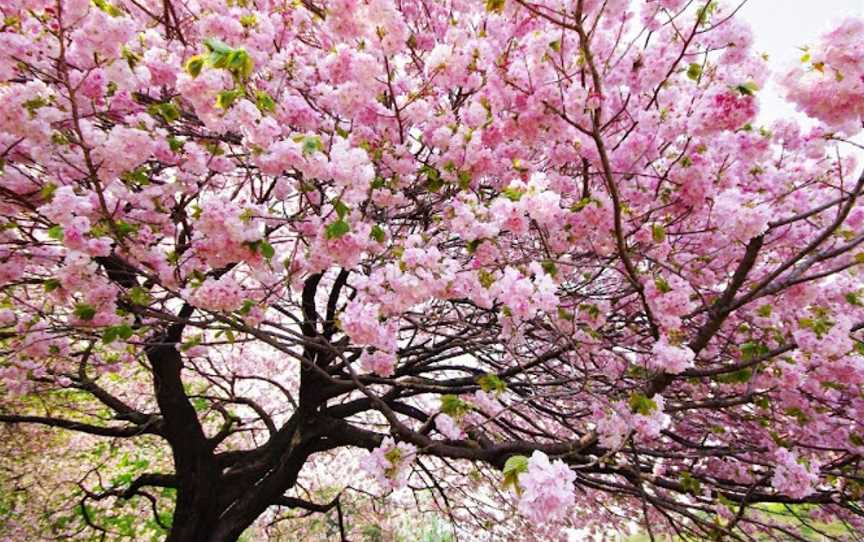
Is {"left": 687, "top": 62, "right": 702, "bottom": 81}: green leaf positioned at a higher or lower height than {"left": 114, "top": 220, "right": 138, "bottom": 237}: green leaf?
lower

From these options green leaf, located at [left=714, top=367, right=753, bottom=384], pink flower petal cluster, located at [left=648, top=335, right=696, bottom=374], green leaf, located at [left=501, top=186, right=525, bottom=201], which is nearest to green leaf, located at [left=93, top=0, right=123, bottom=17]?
green leaf, located at [left=501, top=186, right=525, bottom=201]

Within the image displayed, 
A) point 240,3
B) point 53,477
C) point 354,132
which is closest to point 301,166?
point 354,132

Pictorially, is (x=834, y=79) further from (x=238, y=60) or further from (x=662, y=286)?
(x=238, y=60)

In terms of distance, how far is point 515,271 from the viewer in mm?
2938

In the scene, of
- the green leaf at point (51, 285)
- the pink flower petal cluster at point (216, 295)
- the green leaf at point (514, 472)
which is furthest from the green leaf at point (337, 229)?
the green leaf at point (51, 285)

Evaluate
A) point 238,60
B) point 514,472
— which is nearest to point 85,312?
point 238,60

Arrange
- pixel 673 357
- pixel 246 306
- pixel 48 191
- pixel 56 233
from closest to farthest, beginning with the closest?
pixel 56 233 < pixel 48 191 < pixel 673 357 < pixel 246 306

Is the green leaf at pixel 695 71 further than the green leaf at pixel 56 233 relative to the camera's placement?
Yes

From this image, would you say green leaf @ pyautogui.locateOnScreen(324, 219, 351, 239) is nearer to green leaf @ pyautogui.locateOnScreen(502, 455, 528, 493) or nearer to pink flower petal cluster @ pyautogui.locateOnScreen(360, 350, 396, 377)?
pink flower petal cluster @ pyautogui.locateOnScreen(360, 350, 396, 377)

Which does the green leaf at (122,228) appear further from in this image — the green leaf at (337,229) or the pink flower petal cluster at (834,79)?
the pink flower petal cluster at (834,79)

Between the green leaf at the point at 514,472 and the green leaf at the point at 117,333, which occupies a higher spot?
the green leaf at the point at 117,333

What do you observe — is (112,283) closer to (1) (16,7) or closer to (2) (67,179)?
(2) (67,179)

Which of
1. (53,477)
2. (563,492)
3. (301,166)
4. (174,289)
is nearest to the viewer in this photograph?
(563,492)

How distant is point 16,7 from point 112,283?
64.1 inches
